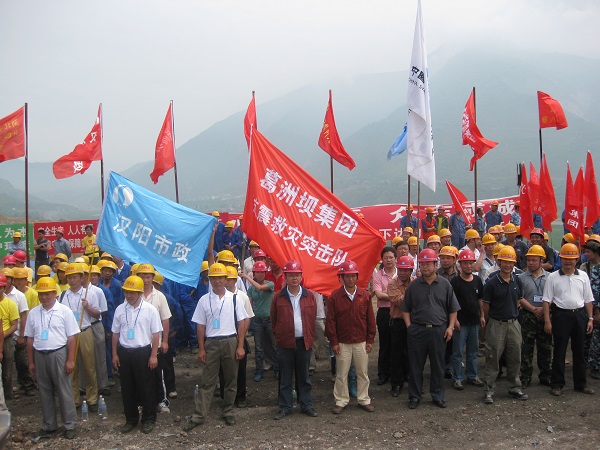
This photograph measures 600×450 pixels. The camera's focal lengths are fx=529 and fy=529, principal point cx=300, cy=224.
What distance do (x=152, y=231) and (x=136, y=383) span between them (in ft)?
7.18

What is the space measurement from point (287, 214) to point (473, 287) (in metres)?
2.79

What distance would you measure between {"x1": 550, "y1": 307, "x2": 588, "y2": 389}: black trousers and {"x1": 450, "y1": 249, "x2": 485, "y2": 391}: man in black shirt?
968mm

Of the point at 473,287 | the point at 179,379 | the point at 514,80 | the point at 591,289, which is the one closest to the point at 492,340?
the point at 473,287

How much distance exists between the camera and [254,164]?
7492 mm

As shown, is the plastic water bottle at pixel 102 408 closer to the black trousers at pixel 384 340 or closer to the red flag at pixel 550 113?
the black trousers at pixel 384 340

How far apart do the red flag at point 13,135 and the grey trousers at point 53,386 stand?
903 cm

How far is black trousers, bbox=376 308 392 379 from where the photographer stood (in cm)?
788

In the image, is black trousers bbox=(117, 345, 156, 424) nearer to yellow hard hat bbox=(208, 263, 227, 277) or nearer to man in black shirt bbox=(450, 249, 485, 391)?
yellow hard hat bbox=(208, 263, 227, 277)

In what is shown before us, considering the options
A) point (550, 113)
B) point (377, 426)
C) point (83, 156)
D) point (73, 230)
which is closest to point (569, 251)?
point (377, 426)

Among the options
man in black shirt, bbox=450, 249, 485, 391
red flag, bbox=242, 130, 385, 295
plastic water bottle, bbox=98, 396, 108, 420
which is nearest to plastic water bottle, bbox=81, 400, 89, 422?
plastic water bottle, bbox=98, 396, 108, 420

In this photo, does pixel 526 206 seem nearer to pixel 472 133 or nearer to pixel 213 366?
pixel 472 133

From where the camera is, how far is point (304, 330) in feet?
22.1

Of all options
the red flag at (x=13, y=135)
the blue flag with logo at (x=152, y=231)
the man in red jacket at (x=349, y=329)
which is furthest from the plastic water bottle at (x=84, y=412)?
the red flag at (x=13, y=135)

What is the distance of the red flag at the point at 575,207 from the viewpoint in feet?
35.0
